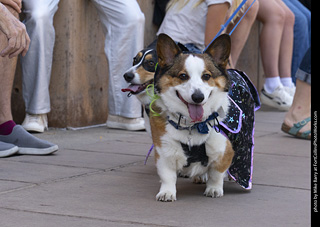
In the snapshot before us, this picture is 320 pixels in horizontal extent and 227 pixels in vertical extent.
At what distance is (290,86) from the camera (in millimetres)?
8266

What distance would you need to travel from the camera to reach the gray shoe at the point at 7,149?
445 centimetres

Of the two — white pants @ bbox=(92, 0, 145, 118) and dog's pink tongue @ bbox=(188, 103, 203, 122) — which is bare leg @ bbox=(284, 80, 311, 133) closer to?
white pants @ bbox=(92, 0, 145, 118)

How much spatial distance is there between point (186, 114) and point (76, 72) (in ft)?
9.37

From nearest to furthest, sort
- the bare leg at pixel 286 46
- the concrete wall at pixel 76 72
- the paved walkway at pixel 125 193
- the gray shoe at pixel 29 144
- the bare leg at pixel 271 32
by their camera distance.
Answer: the paved walkway at pixel 125 193
the gray shoe at pixel 29 144
the concrete wall at pixel 76 72
the bare leg at pixel 271 32
the bare leg at pixel 286 46

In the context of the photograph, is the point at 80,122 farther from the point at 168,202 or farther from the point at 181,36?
the point at 168,202

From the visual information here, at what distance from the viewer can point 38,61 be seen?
5.67m

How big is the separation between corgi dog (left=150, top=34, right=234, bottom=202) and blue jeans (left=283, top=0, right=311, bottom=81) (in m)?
5.45

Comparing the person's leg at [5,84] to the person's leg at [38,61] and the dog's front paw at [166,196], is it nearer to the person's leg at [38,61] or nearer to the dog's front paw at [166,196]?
the person's leg at [38,61]

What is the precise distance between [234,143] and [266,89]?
14.6 feet

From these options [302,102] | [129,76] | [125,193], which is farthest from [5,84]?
[302,102]

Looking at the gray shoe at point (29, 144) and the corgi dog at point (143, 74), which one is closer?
the corgi dog at point (143, 74)

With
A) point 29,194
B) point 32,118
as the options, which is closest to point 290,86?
point 32,118

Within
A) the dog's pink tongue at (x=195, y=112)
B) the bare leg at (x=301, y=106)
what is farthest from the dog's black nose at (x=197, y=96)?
the bare leg at (x=301, y=106)

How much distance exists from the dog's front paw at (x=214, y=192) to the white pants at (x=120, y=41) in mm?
2624
